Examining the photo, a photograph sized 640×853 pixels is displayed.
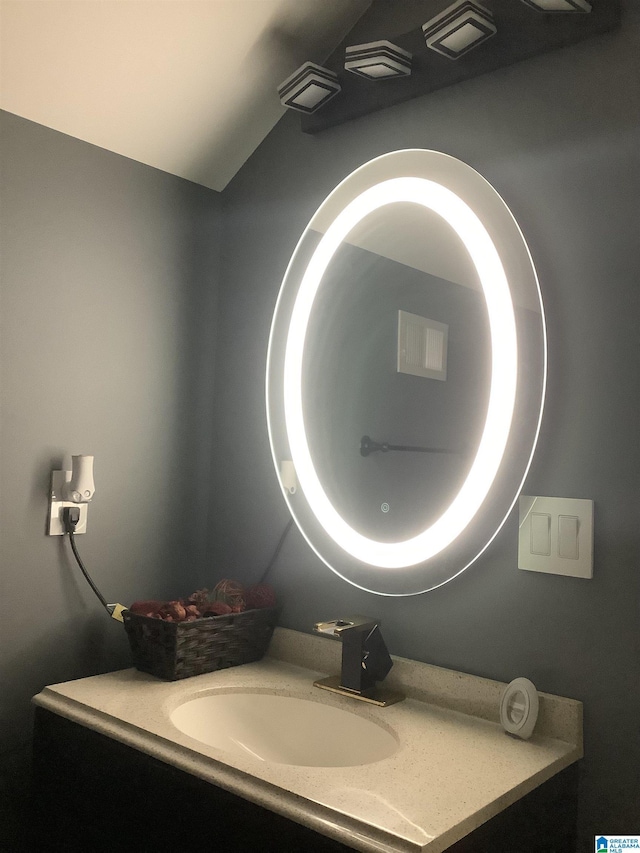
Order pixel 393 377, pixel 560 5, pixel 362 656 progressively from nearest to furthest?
1. pixel 560 5
2. pixel 362 656
3. pixel 393 377

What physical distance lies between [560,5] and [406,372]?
0.62 m

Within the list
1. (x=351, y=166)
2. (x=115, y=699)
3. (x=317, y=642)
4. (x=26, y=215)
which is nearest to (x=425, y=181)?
(x=351, y=166)

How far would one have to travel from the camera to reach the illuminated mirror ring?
116cm

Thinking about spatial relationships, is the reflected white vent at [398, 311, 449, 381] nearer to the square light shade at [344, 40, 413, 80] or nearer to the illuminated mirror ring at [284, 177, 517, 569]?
the illuminated mirror ring at [284, 177, 517, 569]

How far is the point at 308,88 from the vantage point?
4.56ft

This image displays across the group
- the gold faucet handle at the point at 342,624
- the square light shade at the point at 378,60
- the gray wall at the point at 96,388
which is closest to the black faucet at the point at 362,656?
the gold faucet handle at the point at 342,624

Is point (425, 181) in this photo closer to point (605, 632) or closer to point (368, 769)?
point (605, 632)

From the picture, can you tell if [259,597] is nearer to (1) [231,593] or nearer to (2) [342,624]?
(1) [231,593]

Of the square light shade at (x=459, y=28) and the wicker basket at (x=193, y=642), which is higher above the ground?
the square light shade at (x=459, y=28)

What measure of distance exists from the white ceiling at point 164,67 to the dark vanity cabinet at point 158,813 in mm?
1083

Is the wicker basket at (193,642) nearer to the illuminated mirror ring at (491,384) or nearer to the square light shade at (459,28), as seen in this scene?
the illuminated mirror ring at (491,384)

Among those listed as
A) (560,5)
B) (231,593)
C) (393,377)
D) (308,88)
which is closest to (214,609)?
(231,593)

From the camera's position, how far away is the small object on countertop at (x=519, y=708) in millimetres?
1040

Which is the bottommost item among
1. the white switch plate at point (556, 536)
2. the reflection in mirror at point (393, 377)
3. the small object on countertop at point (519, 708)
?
the small object on countertop at point (519, 708)
